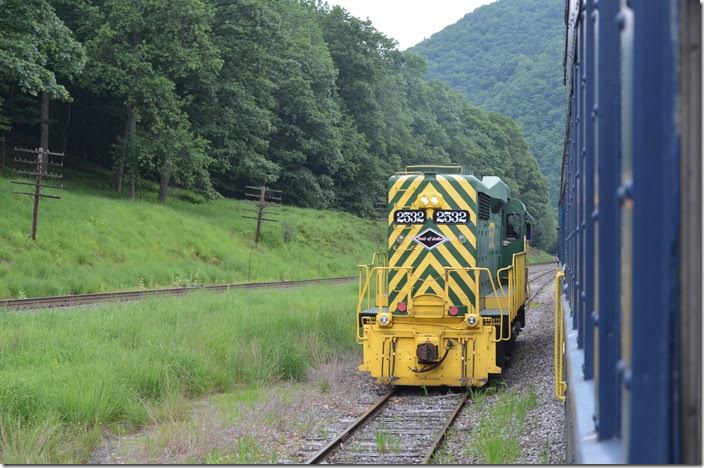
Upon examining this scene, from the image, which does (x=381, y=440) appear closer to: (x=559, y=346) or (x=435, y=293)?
(x=559, y=346)

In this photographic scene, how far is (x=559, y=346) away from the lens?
722cm

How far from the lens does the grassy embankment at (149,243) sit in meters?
25.6

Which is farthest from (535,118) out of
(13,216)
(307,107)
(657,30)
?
(657,30)

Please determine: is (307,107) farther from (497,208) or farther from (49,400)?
(49,400)

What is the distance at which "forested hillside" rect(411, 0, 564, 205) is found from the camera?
120 m

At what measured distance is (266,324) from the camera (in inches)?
580

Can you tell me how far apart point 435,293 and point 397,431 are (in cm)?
298

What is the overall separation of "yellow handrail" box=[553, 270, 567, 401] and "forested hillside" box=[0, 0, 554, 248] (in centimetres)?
2449

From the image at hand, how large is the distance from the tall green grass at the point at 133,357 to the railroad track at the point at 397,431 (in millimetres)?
2091

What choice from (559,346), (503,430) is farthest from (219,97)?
(559,346)

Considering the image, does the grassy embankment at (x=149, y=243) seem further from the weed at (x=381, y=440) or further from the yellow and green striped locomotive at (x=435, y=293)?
the weed at (x=381, y=440)

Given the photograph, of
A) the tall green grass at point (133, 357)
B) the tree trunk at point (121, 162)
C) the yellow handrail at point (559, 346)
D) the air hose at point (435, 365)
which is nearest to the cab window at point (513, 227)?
the tall green grass at point (133, 357)

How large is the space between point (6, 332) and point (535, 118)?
388ft

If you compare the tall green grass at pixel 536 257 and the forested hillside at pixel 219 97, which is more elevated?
the forested hillside at pixel 219 97
